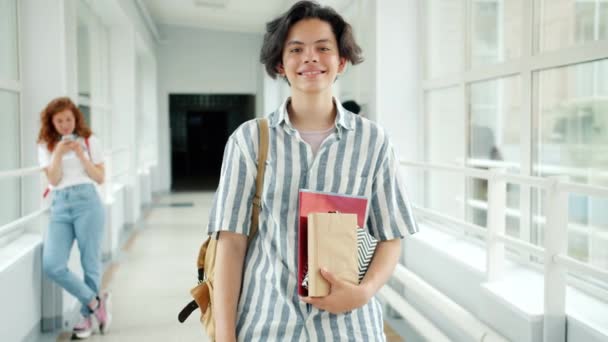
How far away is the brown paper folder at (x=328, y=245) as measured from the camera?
1060 mm

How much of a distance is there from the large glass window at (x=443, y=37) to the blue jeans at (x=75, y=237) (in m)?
2.69

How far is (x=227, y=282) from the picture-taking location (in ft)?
3.80

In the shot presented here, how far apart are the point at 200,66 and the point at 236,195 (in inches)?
456

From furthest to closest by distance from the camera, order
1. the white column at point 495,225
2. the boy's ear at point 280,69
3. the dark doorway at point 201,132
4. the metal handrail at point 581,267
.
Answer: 1. the dark doorway at point 201,132
2. the white column at point 495,225
3. the metal handrail at point 581,267
4. the boy's ear at point 280,69

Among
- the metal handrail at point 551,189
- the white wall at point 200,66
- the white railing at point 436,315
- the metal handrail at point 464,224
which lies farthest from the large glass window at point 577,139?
the white wall at point 200,66

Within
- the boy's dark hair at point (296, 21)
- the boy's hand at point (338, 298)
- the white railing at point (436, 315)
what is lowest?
the white railing at point (436, 315)

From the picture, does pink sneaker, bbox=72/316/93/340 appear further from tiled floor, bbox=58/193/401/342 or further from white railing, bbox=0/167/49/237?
white railing, bbox=0/167/49/237

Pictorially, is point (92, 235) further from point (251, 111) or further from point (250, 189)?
point (251, 111)

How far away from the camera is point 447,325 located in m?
3.07

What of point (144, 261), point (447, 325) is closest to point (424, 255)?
point (447, 325)

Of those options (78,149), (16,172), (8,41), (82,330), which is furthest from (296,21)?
(8,41)

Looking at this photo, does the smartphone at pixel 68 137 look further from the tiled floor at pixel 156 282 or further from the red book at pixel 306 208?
the red book at pixel 306 208

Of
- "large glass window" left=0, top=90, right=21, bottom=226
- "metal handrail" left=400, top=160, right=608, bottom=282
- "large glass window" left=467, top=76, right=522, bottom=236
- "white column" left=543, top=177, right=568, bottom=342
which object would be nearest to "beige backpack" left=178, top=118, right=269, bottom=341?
"metal handrail" left=400, top=160, right=608, bottom=282

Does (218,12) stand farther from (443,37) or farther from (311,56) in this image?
(311,56)
